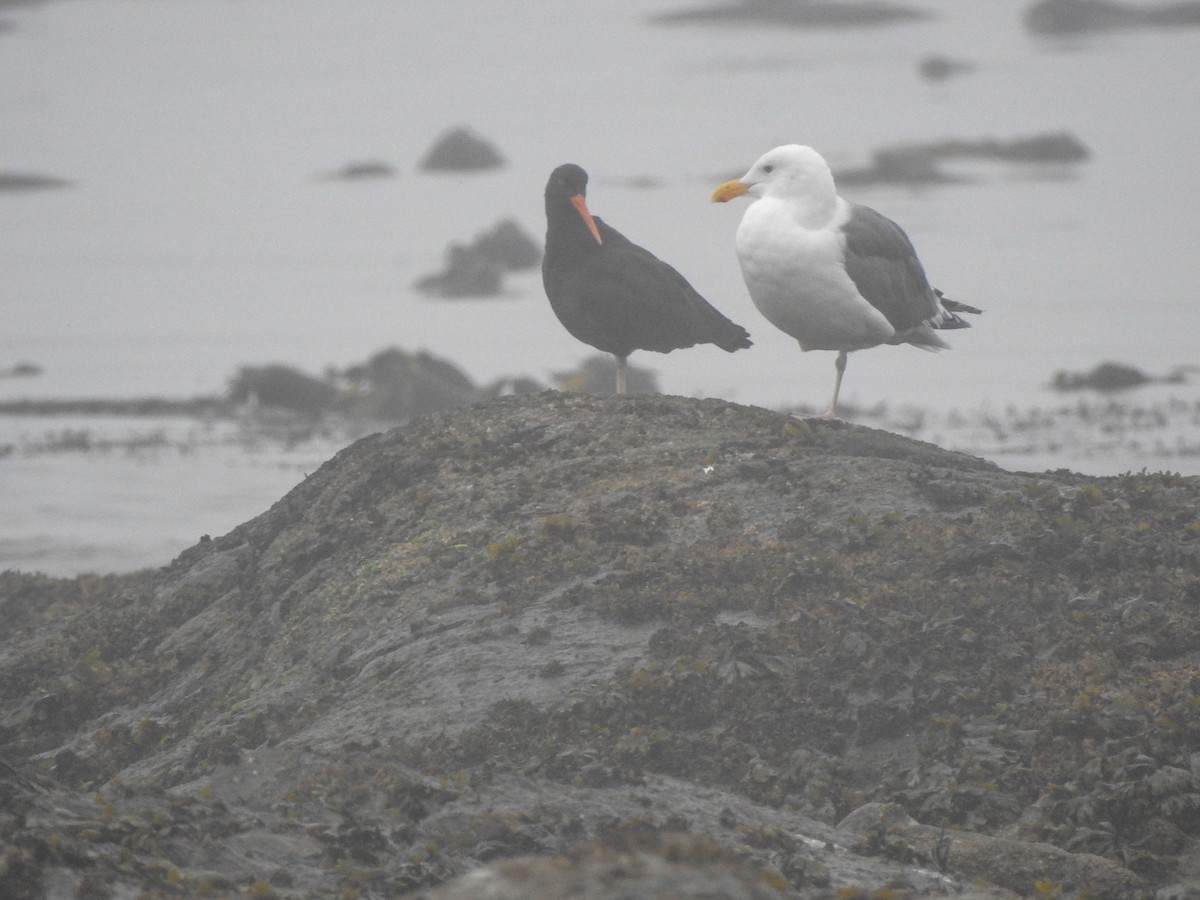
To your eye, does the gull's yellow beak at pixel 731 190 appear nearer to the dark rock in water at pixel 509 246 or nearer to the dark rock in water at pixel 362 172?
the dark rock in water at pixel 509 246

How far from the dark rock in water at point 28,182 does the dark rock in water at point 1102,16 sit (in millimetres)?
39560

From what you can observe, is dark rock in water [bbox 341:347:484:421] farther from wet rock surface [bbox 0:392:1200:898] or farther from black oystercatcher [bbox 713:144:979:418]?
wet rock surface [bbox 0:392:1200:898]

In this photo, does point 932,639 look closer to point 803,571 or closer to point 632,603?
point 803,571

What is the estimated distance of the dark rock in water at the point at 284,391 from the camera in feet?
57.2

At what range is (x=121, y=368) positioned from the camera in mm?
19359

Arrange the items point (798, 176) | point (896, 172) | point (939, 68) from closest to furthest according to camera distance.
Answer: point (798, 176) < point (896, 172) < point (939, 68)

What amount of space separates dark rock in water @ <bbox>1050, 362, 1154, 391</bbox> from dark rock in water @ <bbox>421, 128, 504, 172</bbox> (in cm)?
2297

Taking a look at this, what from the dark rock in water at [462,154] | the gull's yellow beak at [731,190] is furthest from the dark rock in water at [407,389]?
the dark rock in water at [462,154]

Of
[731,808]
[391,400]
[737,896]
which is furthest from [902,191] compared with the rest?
[737,896]

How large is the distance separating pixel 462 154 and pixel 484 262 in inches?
560

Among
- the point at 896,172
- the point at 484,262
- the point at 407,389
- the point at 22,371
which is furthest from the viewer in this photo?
the point at 896,172

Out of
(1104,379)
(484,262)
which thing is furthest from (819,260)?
(484,262)

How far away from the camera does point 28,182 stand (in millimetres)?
36625

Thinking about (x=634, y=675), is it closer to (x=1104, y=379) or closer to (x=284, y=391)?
(x=284, y=391)
